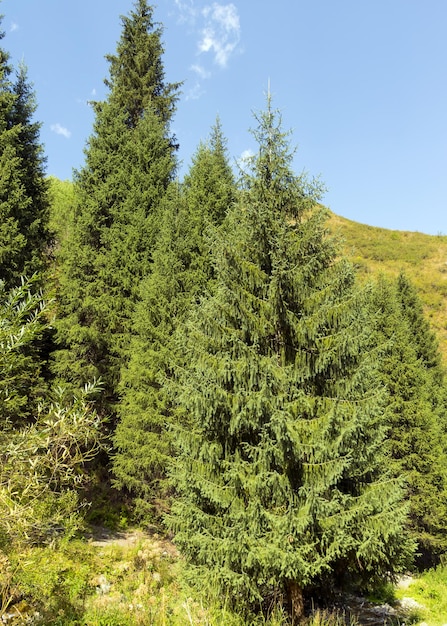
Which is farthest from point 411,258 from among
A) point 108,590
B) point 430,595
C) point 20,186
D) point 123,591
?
point 123,591

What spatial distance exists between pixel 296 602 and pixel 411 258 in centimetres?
4628

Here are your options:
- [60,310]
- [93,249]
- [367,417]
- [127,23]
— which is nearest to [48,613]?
[367,417]

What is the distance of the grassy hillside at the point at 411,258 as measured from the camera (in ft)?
122

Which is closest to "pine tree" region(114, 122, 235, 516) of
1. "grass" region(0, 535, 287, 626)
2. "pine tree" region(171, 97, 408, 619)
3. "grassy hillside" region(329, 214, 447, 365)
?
"grass" region(0, 535, 287, 626)

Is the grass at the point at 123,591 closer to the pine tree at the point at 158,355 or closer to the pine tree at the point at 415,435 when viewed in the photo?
the pine tree at the point at 415,435

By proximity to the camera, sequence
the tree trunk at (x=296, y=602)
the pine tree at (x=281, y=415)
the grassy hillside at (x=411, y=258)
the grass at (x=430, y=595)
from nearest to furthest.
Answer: the pine tree at (x=281, y=415) < the tree trunk at (x=296, y=602) < the grass at (x=430, y=595) < the grassy hillside at (x=411, y=258)

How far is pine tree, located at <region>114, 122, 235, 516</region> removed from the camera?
986cm

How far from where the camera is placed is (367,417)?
590 cm

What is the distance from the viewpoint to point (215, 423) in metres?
6.56

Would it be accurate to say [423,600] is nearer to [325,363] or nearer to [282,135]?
[325,363]

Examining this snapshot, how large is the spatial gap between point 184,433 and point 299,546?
8.56 feet

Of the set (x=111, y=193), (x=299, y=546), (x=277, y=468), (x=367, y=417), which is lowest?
(x=299, y=546)

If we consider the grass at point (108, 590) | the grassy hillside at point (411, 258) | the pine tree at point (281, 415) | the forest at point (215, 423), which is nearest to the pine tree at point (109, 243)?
the forest at point (215, 423)

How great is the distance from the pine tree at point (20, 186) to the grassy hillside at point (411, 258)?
91.6ft
